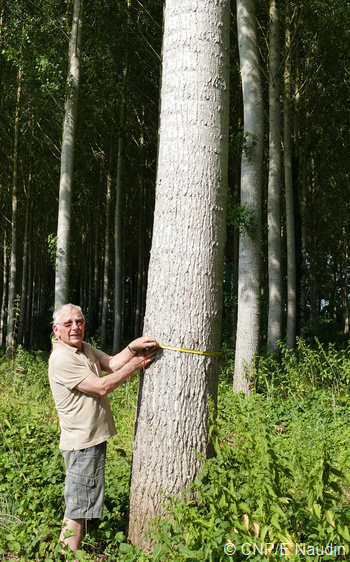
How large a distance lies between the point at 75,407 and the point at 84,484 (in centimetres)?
51

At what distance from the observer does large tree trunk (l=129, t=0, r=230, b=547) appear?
112 inches

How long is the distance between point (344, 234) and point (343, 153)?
5187 mm

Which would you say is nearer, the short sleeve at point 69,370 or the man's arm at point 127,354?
the man's arm at point 127,354

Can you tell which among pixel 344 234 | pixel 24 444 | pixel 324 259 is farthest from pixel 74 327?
pixel 324 259

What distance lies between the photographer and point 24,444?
4.65m

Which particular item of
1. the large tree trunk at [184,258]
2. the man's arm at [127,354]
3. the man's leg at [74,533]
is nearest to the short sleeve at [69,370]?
the man's arm at [127,354]

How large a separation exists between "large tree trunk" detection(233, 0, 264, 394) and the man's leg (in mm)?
4273

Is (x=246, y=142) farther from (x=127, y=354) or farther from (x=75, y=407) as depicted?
(x=75, y=407)

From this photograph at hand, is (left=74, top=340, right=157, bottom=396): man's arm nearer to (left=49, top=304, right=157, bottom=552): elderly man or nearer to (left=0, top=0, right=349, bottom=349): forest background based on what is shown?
(left=49, top=304, right=157, bottom=552): elderly man

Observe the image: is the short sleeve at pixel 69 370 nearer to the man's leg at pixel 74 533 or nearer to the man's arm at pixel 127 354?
the man's arm at pixel 127 354

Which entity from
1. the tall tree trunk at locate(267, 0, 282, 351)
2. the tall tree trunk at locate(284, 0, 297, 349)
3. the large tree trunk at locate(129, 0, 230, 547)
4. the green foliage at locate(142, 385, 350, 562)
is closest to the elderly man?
the large tree trunk at locate(129, 0, 230, 547)

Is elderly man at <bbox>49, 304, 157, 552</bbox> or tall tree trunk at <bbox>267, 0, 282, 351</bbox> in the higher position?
tall tree trunk at <bbox>267, 0, 282, 351</bbox>

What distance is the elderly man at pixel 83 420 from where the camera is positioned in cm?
297

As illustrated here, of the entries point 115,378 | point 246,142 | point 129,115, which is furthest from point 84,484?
point 129,115
